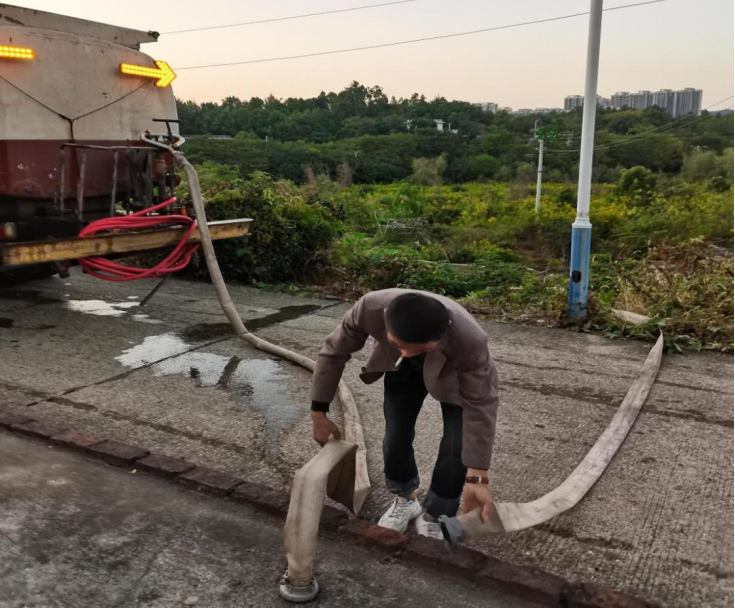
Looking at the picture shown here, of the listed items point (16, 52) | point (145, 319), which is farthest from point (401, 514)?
point (16, 52)

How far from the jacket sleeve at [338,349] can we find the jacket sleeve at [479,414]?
1.38ft

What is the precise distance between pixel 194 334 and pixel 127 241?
94 cm

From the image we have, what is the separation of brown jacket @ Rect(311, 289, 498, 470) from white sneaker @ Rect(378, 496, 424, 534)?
0.58 metres

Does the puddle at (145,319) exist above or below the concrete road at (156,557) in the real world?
above

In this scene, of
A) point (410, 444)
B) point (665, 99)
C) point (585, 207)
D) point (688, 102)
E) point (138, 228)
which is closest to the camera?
point (688, 102)

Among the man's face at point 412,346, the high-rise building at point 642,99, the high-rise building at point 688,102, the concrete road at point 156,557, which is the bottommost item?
the concrete road at point 156,557

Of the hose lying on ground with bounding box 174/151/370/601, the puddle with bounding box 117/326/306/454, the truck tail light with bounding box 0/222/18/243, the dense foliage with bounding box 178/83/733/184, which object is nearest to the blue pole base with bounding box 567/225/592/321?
the dense foliage with bounding box 178/83/733/184

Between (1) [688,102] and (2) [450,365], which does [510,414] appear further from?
(1) [688,102]

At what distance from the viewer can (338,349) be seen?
8.23ft

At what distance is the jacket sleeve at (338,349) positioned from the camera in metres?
2.44

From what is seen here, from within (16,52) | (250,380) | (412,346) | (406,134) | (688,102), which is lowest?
(250,380)

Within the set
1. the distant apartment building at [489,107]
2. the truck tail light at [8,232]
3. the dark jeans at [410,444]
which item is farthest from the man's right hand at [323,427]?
the truck tail light at [8,232]

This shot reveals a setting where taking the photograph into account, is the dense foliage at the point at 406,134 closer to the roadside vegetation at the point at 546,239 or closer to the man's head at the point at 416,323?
the roadside vegetation at the point at 546,239

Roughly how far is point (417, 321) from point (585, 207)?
13.5 ft
